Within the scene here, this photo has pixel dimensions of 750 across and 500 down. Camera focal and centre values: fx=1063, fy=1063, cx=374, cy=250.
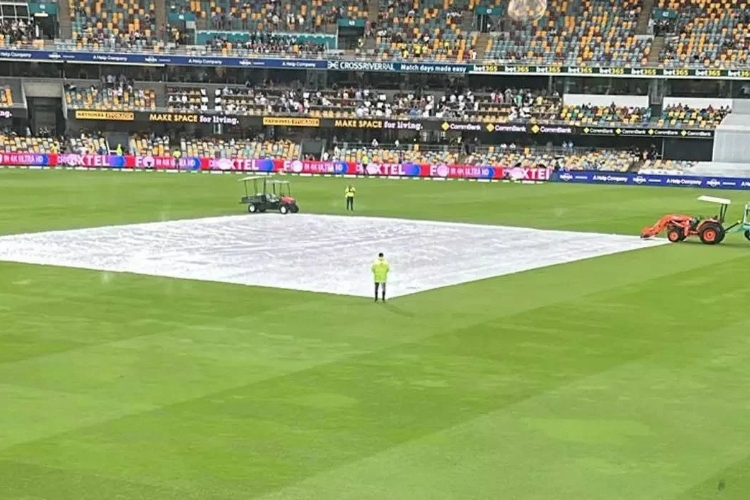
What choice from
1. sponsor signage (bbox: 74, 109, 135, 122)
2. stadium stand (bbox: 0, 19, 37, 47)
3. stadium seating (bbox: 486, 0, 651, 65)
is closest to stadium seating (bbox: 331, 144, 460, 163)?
stadium seating (bbox: 486, 0, 651, 65)

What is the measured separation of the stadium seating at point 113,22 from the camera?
276 feet

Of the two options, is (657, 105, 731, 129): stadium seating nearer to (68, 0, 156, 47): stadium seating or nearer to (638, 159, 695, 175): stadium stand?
(638, 159, 695, 175): stadium stand

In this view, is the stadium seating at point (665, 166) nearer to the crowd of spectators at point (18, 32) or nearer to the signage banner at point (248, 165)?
the signage banner at point (248, 165)

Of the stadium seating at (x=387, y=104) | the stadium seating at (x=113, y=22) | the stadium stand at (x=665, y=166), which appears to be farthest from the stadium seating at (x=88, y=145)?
the stadium stand at (x=665, y=166)

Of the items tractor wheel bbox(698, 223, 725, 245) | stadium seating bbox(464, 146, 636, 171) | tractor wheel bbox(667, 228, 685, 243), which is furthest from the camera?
stadium seating bbox(464, 146, 636, 171)

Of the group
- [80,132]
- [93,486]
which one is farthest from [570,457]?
[80,132]

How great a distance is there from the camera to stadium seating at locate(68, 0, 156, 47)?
8425 centimetres

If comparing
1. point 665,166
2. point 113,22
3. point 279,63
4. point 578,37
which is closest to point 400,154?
point 279,63

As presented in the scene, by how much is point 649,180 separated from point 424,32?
25699 mm

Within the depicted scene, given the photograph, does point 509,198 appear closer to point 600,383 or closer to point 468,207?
point 468,207

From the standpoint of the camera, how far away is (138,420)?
14.7 meters

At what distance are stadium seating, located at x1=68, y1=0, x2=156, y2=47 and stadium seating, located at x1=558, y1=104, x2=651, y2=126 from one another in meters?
34.0

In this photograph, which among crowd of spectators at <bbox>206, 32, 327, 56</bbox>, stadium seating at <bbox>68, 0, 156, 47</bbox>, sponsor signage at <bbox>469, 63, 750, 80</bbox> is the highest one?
stadium seating at <bbox>68, 0, 156, 47</bbox>

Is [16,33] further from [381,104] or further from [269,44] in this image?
[381,104]
